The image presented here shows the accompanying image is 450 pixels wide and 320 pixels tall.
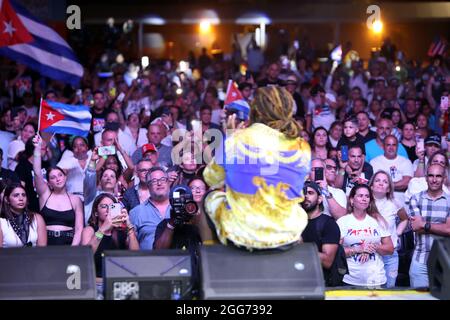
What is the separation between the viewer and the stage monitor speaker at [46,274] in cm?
600

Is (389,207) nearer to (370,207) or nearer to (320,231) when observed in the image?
(370,207)

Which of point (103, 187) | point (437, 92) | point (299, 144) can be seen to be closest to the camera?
point (299, 144)

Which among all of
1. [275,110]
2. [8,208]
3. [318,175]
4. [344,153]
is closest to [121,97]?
[344,153]

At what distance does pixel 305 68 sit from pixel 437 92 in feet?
11.3

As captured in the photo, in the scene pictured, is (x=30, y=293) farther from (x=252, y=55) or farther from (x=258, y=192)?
(x=252, y=55)

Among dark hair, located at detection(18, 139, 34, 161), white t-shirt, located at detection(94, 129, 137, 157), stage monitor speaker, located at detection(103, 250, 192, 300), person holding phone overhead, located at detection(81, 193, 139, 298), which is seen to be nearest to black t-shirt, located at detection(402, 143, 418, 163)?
white t-shirt, located at detection(94, 129, 137, 157)

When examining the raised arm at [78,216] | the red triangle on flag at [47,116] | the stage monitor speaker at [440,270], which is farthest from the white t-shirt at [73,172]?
the stage monitor speaker at [440,270]

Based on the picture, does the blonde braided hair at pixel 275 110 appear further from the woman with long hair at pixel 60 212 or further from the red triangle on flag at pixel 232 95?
the red triangle on flag at pixel 232 95

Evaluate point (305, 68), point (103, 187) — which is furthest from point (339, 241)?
point (305, 68)

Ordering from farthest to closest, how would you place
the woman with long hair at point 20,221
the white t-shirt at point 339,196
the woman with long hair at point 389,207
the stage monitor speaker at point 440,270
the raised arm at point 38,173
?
the raised arm at point 38,173, the white t-shirt at point 339,196, the woman with long hair at point 389,207, the woman with long hair at point 20,221, the stage monitor speaker at point 440,270

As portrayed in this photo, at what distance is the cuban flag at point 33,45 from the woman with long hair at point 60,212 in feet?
11.4

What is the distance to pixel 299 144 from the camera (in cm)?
638

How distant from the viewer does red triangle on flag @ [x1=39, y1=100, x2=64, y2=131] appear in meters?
10.6

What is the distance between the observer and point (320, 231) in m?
7.91
